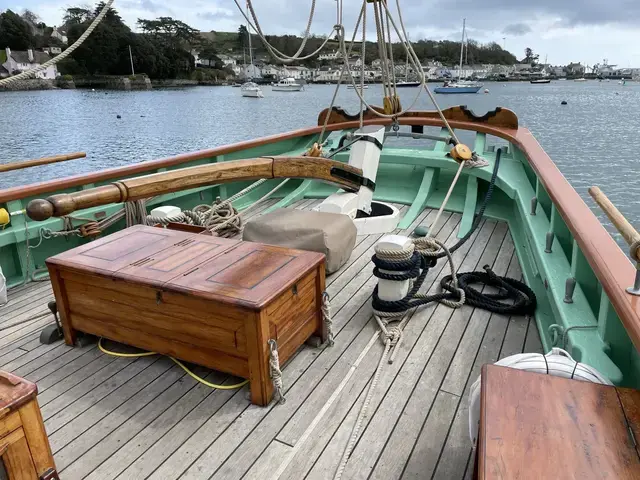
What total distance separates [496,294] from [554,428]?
67.8 inches

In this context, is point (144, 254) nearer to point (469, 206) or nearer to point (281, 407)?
point (281, 407)

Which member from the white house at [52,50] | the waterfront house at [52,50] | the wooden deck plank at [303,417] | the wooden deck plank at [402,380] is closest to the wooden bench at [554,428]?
the wooden deck plank at [402,380]

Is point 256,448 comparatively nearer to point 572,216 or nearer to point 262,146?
point 572,216

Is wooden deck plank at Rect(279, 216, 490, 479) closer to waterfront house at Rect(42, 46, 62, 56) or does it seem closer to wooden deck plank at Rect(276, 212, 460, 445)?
wooden deck plank at Rect(276, 212, 460, 445)

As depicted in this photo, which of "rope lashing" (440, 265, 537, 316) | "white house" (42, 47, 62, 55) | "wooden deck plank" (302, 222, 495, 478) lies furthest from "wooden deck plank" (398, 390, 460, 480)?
"white house" (42, 47, 62, 55)

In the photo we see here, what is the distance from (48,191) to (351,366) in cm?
220

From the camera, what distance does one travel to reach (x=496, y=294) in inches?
107

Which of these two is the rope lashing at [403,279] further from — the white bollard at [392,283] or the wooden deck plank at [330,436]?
the wooden deck plank at [330,436]

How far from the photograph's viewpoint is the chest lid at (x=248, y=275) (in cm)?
183

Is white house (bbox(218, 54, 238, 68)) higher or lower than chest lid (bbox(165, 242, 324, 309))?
higher

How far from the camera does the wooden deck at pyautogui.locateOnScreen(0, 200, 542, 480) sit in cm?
162

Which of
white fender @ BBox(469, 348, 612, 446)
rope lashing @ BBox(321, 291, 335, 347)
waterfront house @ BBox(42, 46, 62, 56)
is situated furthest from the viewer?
waterfront house @ BBox(42, 46, 62, 56)


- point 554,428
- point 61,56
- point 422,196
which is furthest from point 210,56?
point 554,428

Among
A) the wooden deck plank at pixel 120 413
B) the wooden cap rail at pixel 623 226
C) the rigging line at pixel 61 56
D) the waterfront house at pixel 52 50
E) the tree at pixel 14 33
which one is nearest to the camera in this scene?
the wooden cap rail at pixel 623 226
